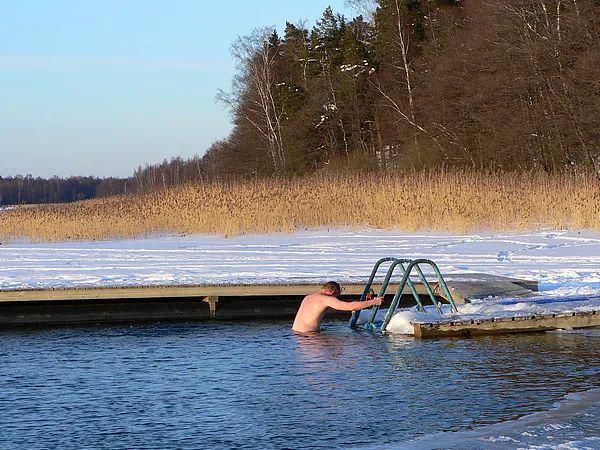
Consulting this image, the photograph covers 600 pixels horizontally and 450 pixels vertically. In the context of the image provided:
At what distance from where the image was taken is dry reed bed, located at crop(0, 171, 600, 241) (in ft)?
65.4

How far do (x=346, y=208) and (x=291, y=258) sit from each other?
5.54 metres

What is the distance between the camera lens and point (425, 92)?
37.0 metres

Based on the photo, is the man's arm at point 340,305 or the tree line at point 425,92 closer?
the man's arm at point 340,305

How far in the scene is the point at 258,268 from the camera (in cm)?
1513

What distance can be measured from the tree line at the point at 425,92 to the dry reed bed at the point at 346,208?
209 centimetres

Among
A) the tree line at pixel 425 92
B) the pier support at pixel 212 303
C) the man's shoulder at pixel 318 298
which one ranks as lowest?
the pier support at pixel 212 303

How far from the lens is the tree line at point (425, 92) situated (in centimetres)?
2994

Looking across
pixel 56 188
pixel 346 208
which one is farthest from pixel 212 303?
pixel 56 188

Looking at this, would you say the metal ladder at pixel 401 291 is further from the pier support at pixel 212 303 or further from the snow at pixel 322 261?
the pier support at pixel 212 303

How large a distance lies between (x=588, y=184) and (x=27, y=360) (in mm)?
13417

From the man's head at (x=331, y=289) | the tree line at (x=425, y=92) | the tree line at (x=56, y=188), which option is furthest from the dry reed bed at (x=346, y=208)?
the tree line at (x=56, y=188)

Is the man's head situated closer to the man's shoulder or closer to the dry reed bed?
the man's shoulder

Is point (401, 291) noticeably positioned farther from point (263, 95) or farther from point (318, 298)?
point (263, 95)

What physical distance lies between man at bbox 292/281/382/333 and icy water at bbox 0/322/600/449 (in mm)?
211
